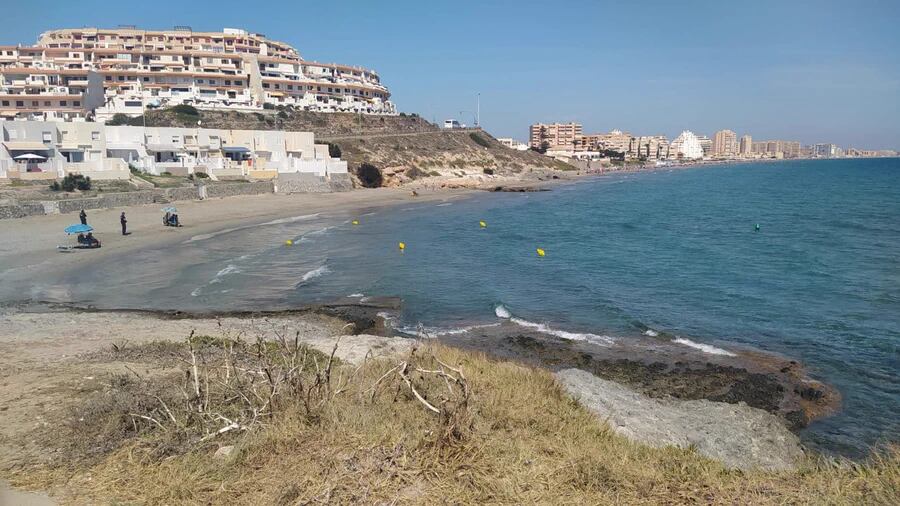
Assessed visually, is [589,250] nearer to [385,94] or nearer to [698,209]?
[698,209]

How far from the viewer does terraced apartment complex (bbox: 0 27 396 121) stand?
6994 centimetres

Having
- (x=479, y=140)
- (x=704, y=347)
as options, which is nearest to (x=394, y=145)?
(x=479, y=140)

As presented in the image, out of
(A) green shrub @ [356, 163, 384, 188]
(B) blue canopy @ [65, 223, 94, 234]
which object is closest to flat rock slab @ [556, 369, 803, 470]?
(B) blue canopy @ [65, 223, 94, 234]

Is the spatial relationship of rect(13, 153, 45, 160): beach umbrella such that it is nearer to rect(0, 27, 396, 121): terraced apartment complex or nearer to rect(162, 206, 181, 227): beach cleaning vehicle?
rect(162, 206, 181, 227): beach cleaning vehicle

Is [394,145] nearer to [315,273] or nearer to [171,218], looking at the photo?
[171,218]


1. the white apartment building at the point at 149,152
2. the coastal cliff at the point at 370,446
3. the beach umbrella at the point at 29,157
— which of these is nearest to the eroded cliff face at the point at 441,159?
the white apartment building at the point at 149,152

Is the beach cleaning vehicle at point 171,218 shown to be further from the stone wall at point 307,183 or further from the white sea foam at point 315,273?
the stone wall at point 307,183

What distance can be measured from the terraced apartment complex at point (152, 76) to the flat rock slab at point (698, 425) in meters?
69.7

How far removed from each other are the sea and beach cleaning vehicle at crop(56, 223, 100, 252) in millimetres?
2653

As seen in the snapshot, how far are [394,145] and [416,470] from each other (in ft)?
283

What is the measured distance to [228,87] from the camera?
85.1 m

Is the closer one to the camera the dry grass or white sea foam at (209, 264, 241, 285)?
the dry grass

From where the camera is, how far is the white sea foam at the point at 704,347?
15836 mm

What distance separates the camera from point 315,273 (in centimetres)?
2548
